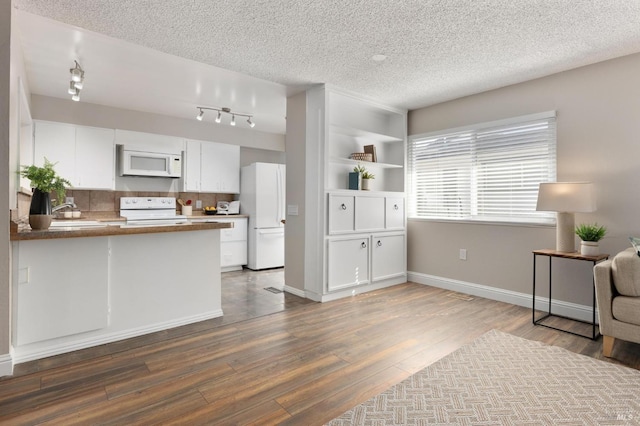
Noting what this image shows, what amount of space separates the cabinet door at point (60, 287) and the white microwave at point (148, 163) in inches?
107

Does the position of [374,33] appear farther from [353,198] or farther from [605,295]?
[605,295]

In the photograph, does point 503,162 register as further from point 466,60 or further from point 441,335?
point 441,335

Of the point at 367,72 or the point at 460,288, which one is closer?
the point at 367,72

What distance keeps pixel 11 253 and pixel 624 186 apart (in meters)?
4.75

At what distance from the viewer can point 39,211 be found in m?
2.46

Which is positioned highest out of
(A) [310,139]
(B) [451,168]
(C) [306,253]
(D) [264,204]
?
(A) [310,139]

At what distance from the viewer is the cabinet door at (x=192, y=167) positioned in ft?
18.2

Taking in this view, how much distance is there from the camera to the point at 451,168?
440 cm

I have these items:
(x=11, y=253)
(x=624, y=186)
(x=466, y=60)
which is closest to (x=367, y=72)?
(x=466, y=60)

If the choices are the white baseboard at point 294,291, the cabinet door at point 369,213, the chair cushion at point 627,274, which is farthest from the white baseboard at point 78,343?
the chair cushion at point 627,274

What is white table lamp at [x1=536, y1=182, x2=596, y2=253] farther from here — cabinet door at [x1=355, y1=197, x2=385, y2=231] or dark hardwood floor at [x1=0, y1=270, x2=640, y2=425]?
cabinet door at [x1=355, y1=197, x2=385, y2=231]

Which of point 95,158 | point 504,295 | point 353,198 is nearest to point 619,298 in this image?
point 504,295

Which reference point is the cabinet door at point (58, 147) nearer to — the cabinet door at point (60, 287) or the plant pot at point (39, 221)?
the plant pot at point (39, 221)

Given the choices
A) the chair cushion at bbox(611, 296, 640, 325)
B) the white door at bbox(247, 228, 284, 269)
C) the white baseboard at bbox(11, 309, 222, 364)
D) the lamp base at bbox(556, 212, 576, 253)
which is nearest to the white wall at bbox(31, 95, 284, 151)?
the white door at bbox(247, 228, 284, 269)
